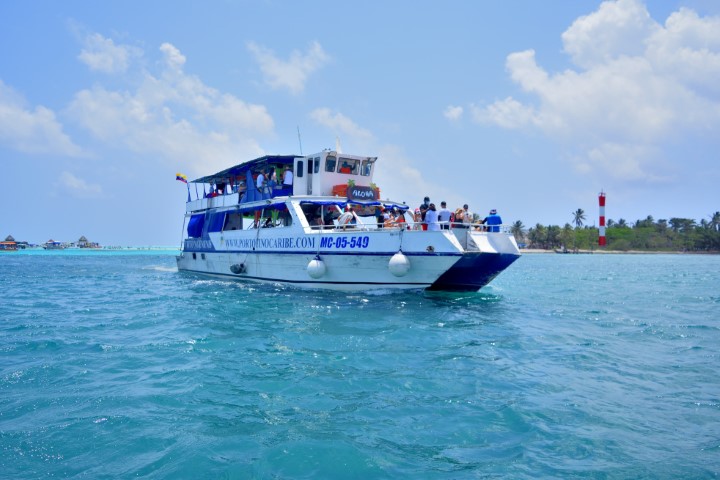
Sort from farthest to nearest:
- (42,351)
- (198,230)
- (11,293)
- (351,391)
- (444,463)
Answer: (198,230), (11,293), (42,351), (351,391), (444,463)

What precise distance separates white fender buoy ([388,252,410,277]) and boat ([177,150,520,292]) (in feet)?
0.09

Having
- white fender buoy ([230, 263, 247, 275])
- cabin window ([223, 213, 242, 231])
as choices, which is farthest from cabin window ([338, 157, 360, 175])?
cabin window ([223, 213, 242, 231])

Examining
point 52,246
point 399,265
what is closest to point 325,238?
point 399,265

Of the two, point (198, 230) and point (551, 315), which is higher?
point (198, 230)

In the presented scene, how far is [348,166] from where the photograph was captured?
1861 centimetres

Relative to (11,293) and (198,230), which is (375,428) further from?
(198,230)

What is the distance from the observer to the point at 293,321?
10.5 meters

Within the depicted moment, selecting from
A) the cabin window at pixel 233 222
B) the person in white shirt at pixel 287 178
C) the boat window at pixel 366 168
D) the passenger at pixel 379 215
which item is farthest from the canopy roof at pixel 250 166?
the passenger at pixel 379 215

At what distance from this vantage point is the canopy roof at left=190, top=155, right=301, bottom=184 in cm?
1866

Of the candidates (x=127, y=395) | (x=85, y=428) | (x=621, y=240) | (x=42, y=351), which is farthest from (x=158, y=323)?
(x=621, y=240)

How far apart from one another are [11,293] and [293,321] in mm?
12772

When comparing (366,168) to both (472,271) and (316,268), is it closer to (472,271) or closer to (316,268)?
(316,268)

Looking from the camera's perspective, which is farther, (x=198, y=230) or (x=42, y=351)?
(x=198, y=230)

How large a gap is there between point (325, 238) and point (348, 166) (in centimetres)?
452
